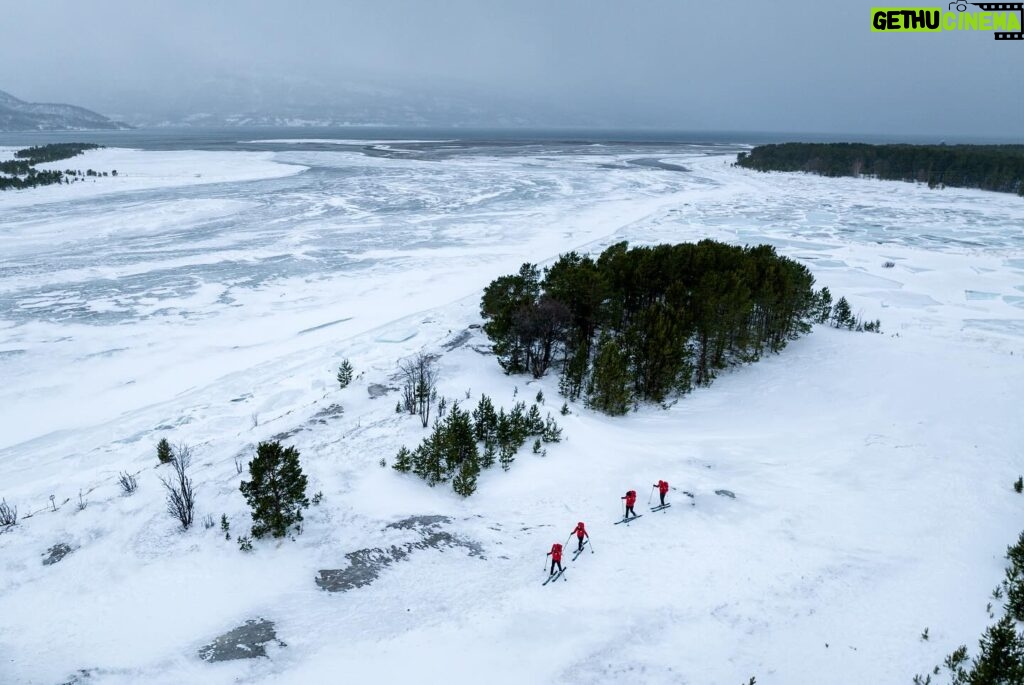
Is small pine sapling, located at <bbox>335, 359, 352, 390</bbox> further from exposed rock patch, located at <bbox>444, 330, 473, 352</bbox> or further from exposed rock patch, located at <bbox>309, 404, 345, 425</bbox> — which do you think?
exposed rock patch, located at <bbox>444, 330, 473, 352</bbox>

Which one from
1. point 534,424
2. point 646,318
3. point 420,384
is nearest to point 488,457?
point 534,424

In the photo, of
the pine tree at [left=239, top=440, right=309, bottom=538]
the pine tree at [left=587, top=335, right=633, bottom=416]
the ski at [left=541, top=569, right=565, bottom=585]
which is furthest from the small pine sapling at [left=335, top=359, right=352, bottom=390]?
the ski at [left=541, top=569, right=565, bottom=585]

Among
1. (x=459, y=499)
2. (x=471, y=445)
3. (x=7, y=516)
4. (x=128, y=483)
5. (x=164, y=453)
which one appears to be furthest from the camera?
(x=471, y=445)

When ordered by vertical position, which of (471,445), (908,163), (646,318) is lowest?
(471,445)

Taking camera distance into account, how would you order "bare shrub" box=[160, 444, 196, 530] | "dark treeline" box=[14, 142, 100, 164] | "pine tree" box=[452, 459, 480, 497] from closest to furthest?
"bare shrub" box=[160, 444, 196, 530]
"pine tree" box=[452, 459, 480, 497]
"dark treeline" box=[14, 142, 100, 164]

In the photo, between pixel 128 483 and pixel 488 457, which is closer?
pixel 128 483

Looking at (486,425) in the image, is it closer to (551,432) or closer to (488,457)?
Answer: (488,457)

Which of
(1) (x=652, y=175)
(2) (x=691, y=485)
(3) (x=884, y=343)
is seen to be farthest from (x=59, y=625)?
(1) (x=652, y=175)
